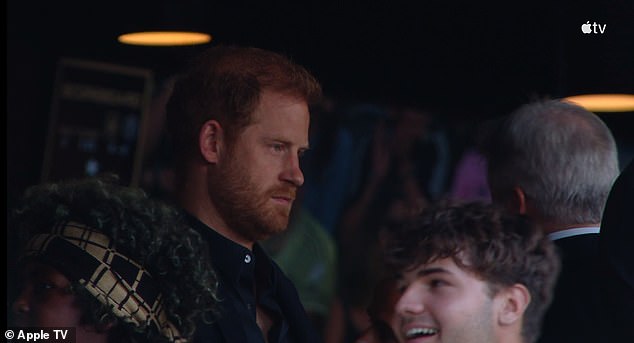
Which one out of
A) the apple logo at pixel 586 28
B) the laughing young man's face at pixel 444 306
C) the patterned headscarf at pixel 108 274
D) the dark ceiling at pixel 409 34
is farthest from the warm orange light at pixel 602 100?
the patterned headscarf at pixel 108 274

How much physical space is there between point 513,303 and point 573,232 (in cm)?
47

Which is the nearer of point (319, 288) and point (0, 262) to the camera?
point (0, 262)

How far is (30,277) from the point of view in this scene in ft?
7.74

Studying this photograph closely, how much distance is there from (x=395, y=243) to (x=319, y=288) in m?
2.26

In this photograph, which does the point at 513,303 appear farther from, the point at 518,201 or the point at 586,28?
the point at 586,28

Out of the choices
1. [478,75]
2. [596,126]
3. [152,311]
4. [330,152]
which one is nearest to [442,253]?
[152,311]

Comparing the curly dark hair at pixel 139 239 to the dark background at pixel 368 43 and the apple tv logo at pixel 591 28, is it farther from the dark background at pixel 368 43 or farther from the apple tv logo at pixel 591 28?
the apple tv logo at pixel 591 28

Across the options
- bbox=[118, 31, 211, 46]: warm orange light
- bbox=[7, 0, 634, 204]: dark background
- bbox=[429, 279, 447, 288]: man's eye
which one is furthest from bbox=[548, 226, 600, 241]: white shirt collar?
bbox=[118, 31, 211, 46]: warm orange light

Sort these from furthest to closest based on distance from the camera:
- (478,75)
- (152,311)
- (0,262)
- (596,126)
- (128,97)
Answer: (128,97), (478,75), (596,126), (0,262), (152,311)

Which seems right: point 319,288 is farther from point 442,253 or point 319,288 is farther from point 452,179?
point 442,253

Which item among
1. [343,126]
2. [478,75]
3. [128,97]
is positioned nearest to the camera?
[478,75]

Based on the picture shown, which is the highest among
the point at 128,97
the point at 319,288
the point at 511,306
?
the point at 128,97

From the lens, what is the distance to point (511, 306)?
7.83 feet

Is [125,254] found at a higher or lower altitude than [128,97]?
lower
